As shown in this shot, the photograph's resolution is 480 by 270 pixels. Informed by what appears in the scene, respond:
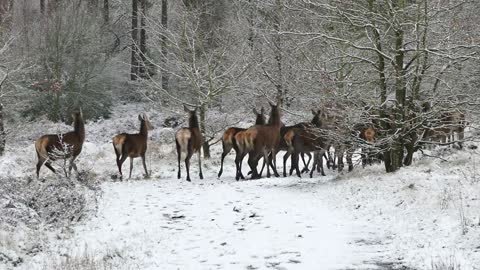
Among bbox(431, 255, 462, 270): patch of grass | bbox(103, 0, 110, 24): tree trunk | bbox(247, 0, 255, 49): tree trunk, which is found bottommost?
bbox(431, 255, 462, 270): patch of grass

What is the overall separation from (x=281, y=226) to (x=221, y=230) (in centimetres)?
100

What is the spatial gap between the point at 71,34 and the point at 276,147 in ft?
61.0

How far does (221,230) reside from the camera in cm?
928

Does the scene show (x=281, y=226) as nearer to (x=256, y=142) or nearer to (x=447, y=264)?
(x=447, y=264)

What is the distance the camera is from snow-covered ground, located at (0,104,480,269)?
23.8ft

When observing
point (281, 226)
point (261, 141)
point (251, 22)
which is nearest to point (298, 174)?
point (261, 141)

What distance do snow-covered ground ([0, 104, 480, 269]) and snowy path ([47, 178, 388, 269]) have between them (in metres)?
0.02

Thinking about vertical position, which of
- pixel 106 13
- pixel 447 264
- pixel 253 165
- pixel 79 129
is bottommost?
pixel 447 264

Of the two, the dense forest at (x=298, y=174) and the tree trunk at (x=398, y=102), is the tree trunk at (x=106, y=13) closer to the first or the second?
the dense forest at (x=298, y=174)

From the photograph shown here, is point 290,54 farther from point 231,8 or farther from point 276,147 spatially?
point 231,8

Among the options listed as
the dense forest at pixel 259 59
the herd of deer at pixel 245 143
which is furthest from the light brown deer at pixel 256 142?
the dense forest at pixel 259 59

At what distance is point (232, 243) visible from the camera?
831 cm

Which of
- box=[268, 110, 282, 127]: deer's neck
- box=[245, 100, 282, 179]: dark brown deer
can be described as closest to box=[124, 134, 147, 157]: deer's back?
box=[245, 100, 282, 179]: dark brown deer

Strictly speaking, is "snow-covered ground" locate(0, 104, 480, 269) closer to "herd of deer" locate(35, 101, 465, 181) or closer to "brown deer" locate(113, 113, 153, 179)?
"herd of deer" locate(35, 101, 465, 181)
